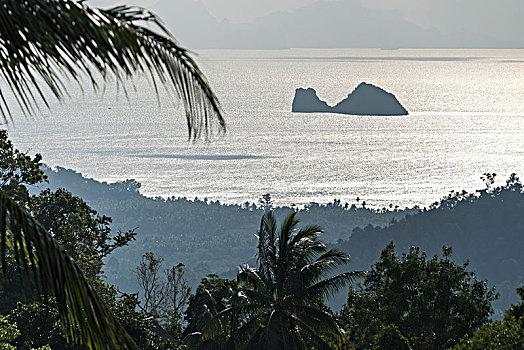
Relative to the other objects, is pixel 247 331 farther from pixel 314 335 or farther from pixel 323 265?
pixel 323 265

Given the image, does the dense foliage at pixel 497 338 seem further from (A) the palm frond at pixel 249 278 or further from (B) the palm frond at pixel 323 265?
(A) the palm frond at pixel 249 278

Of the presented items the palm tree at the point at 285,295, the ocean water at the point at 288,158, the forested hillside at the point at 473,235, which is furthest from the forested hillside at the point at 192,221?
the palm tree at the point at 285,295

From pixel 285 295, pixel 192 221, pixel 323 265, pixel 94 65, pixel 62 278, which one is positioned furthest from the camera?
pixel 192 221

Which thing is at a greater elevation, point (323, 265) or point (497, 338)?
point (323, 265)

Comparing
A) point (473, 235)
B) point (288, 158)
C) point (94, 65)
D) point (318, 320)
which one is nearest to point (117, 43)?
point (94, 65)

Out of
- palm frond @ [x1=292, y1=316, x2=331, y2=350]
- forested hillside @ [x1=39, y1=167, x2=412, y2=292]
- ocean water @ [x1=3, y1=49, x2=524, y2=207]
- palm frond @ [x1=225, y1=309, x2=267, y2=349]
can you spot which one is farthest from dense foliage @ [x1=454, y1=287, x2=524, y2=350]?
ocean water @ [x1=3, y1=49, x2=524, y2=207]

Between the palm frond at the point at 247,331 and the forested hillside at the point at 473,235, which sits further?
the forested hillside at the point at 473,235

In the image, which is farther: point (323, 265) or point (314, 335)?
point (323, 265)

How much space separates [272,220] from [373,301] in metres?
8.75

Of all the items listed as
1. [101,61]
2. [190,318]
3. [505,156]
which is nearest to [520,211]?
[505,156]

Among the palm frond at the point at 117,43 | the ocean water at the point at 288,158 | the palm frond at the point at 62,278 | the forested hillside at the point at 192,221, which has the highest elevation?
the palm frond at the point at 117,43

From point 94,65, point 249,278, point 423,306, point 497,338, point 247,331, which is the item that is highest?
point 94,65

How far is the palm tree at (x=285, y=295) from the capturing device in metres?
14.9

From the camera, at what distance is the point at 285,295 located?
602 inches
